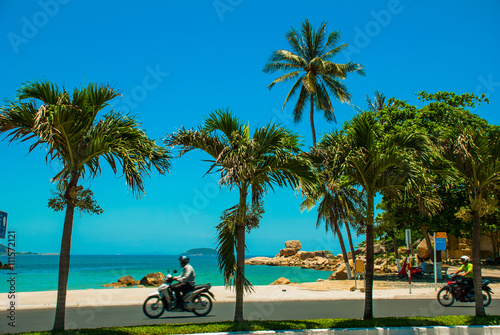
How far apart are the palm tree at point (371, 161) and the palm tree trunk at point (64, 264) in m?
6.01

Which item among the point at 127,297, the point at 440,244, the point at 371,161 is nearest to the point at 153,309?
the point at 127,297

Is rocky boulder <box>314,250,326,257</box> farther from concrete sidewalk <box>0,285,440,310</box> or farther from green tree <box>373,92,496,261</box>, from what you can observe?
concrete sidewalk <box>0,285,440,310</box>

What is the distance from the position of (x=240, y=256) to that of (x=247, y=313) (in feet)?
12.3

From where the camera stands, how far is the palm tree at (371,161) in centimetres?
992

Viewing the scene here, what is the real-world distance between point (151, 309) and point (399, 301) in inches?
378

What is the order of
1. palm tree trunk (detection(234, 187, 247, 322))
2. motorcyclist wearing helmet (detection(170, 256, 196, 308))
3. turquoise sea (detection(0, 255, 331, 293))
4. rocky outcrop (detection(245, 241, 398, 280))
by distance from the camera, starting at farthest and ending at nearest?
rocky outcrop (detection(245, 241, 398, 280)) < turquoise sea (detection(0, 255, 331, 293)) < motorcyclist wearing helmet (detection(170, 256, 196, 308)) < palm tree trunk (detection(234, 187, 247, 322))

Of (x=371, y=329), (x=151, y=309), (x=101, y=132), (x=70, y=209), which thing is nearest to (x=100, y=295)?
(x=151, y=309)

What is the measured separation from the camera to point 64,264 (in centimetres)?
829

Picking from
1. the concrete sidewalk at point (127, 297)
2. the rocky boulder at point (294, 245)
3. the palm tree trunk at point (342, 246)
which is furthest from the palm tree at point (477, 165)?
the rocky boulder at point (294, 245)

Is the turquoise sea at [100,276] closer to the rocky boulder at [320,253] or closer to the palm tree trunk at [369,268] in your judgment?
the palm tree trunk at [369,268]

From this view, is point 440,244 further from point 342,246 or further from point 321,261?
point 321,261

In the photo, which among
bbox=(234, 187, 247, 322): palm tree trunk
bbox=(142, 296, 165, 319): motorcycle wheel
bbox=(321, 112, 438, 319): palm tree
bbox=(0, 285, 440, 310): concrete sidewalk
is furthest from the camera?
bbox=(0, 285, 440, 310): concrete sidewalk

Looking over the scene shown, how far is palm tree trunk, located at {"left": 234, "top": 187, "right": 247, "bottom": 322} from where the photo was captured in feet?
31.4

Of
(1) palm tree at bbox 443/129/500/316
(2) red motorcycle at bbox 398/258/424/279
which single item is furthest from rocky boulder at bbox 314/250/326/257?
(1) palm tree at bbox 443/129/500/316
